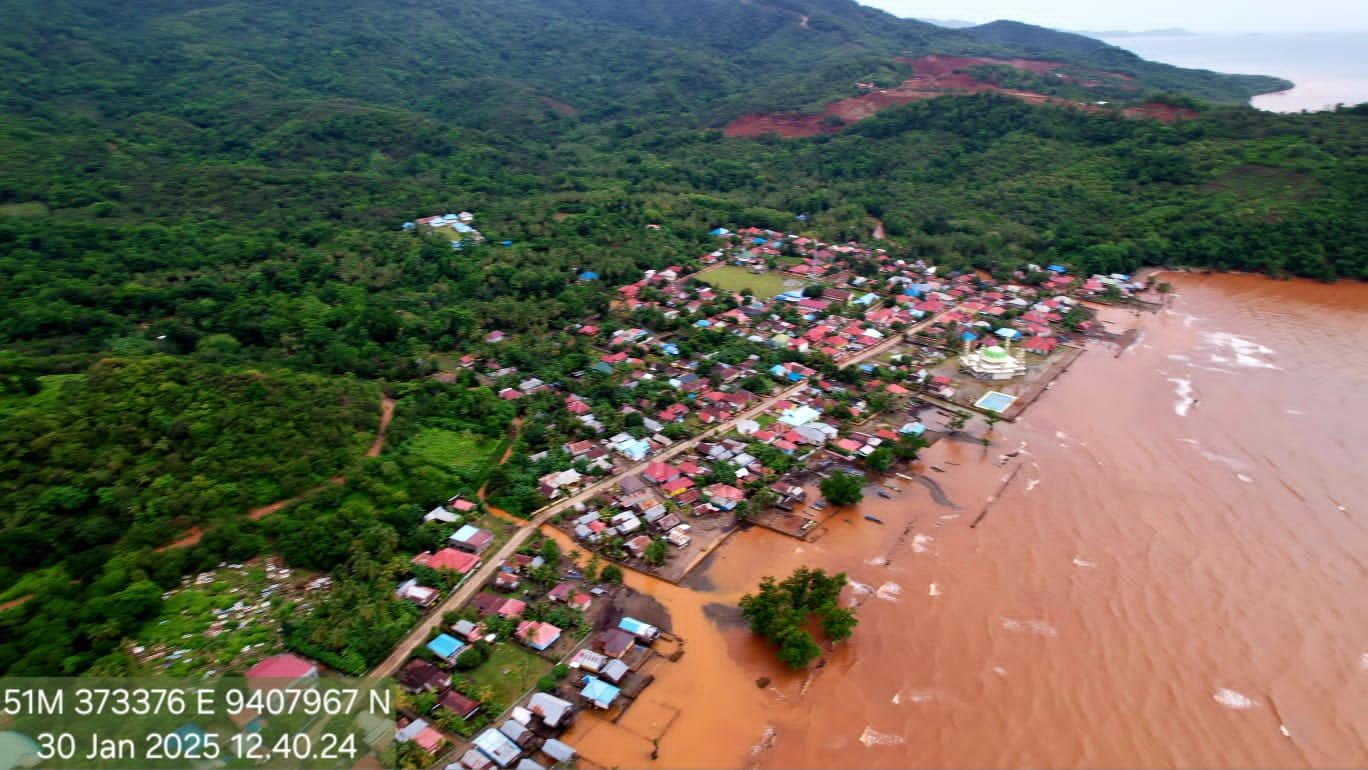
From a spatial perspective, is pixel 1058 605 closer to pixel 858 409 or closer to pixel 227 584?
pixel 858 409

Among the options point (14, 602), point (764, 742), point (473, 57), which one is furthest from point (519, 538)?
point (473, 57)

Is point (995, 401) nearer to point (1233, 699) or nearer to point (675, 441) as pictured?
point (675, 441)

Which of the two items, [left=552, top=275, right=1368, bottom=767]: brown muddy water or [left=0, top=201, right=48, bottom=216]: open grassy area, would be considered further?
[left=0, top=201, right=48, bottom=216]: open grassy area

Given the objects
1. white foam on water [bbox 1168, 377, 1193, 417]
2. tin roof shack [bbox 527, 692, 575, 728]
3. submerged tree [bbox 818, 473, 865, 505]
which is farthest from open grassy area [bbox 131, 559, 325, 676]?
white foam on water [bbox 1168, 377, 1193, 417]

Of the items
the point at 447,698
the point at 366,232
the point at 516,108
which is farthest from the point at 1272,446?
the point at 516,108

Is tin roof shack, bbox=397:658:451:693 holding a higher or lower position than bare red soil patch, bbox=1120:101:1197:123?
lower

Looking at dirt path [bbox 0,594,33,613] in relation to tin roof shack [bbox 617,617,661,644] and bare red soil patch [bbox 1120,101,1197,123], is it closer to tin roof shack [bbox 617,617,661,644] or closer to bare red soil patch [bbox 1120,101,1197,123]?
tin roof shack [bbox 617,617,661,644]
